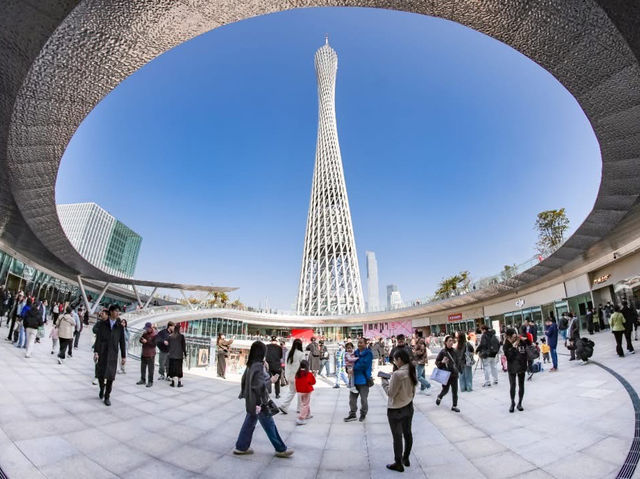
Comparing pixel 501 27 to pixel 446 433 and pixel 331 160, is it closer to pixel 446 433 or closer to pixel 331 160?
pixel 446 433

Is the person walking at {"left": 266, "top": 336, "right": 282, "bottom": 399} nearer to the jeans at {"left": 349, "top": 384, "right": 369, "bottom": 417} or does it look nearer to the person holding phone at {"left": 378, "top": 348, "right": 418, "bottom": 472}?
the jeans at {"left": 349, "top": 384, "right": 369, "bottom": 417}

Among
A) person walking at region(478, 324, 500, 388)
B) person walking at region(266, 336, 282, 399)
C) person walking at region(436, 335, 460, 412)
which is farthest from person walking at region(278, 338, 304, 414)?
person walking at region(478, 324, 500, 388)

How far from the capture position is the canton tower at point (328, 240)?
54.6m

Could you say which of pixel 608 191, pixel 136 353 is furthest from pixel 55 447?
pixel 608 191

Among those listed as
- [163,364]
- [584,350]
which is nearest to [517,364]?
[584,350]

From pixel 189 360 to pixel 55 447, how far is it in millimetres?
9025

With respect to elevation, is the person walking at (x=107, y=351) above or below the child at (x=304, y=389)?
above

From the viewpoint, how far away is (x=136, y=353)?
457 inches

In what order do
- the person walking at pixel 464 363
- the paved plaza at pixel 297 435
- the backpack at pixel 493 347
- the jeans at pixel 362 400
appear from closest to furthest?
1. the paved plaza at pixel 297 435
2. the jeans at pixel 362 400
3. the person walking at pixel 464 363
4. the backpack at pixel 493 347

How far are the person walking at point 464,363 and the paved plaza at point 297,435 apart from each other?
85 centimetres

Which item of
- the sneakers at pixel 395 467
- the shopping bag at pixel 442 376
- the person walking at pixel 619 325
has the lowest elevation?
the sneakers at pixel 395 467

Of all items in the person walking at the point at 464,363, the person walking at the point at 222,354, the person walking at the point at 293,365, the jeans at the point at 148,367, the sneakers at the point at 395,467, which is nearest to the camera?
the sneakers at the point at 395,467

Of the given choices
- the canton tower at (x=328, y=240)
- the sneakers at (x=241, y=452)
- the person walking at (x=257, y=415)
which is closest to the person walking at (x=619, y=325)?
the person walking at (x=257, y=415)

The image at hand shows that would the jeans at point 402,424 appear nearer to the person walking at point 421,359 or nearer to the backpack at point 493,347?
the person walking at point 421,359
